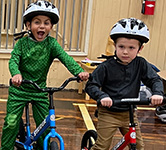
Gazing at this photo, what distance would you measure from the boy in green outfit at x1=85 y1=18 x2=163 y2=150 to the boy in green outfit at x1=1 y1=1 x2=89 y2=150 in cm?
39

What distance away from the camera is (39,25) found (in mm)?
3963

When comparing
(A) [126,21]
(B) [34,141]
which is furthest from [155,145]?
(A) [126,21]

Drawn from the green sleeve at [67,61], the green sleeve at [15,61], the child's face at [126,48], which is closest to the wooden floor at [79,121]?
the green sleeve at [67,61]

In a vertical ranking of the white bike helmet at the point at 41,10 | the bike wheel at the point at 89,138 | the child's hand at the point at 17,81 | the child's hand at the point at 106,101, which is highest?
the white bike helmet at the point at 41,10

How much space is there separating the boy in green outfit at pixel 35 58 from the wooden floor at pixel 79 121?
1.13 metres

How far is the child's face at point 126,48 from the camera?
3561 mm

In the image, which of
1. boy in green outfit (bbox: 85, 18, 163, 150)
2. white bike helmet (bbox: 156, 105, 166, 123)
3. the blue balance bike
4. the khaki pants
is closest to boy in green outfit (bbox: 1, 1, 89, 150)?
the blue balance bike

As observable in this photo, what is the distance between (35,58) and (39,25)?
303 mm

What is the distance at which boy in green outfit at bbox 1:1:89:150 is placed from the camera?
3.95m

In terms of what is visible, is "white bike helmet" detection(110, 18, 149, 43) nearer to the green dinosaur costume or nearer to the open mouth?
the green dinosaur costume

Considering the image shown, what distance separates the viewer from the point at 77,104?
708 cm

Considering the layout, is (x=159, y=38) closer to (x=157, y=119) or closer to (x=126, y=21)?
(x=157, y=119)

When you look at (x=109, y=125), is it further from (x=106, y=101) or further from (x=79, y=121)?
(x=79, y=121)

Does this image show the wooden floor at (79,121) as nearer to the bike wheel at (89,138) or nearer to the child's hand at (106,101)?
the bike wheel at (89,138)
